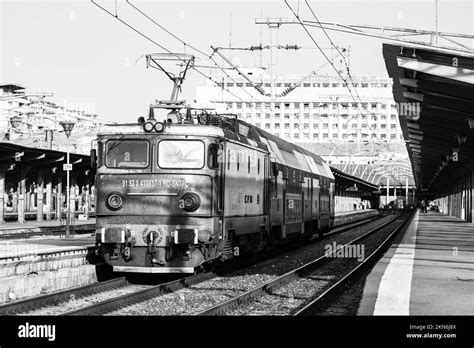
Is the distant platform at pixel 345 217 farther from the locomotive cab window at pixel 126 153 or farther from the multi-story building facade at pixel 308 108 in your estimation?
the multi-story building facade at pixel 308 108

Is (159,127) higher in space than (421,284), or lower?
higher

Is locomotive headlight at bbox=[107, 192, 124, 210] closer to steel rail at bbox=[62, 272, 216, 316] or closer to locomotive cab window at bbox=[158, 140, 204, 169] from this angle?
locomotive cab window at bbox=[158, 140, 204, 169]

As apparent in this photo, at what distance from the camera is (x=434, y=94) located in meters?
22.2

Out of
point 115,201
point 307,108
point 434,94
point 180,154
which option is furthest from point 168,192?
point 307,108

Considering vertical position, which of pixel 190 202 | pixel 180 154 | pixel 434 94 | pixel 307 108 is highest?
pixel 307 108

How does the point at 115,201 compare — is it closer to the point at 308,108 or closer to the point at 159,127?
→ the point at 159,127

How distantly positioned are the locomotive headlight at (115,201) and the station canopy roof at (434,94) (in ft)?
25.6

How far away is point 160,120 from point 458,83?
25.8 ft

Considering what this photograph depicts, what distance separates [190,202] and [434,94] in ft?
33.1

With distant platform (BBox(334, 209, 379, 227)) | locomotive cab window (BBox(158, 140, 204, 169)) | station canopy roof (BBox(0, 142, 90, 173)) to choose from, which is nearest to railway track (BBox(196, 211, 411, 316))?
locomotive cab window (BBox(158, 140, 204, 169))

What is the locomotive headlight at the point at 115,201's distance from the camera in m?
15.5

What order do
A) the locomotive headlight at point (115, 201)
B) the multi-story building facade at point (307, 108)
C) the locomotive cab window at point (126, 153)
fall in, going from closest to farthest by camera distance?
the locomotive headlight at point (115, 201) < the locomotive cab window at point (126, 153) < the multi-story building facade at point (307, 108)

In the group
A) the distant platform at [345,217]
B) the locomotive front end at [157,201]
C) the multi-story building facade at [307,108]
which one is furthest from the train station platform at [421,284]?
the multi-story building facade at [307,108]

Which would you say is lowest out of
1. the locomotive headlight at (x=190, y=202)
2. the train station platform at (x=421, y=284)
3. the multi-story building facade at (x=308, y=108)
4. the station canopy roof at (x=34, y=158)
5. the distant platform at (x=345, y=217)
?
the train station platform at (x=421, y=284)
